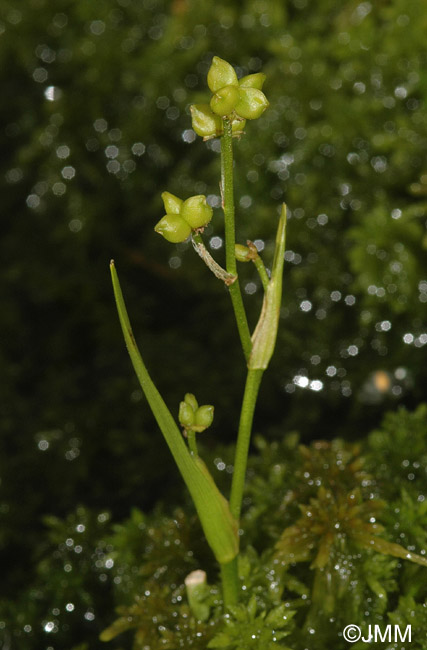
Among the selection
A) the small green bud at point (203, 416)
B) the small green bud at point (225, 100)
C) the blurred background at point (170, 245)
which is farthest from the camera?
the blurred background at point (170, 245)

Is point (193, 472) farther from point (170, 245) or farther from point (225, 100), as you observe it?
point (170, 245)

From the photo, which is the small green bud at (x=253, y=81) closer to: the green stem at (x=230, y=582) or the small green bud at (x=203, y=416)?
the small green bud at (x=203, y=416)

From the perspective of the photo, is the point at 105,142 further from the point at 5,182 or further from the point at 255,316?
the point at 255,316

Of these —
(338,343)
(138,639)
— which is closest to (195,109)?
(138,639)

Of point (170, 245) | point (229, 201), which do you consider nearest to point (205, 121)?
point (229, 201)

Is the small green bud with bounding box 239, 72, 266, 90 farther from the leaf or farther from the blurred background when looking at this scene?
the blurred background

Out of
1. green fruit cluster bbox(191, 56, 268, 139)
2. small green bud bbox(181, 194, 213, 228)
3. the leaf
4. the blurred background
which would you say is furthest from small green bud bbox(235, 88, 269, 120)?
the blurred background

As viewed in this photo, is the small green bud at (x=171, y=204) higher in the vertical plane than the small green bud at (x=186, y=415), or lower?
higher

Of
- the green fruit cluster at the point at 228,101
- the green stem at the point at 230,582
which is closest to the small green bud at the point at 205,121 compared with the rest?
the green fruit cluster at the point at 228,101
